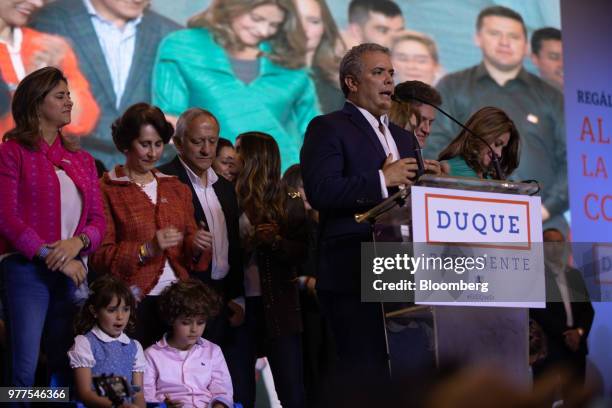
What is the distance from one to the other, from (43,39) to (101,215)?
178 cm

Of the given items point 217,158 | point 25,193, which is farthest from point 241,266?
point 25,193

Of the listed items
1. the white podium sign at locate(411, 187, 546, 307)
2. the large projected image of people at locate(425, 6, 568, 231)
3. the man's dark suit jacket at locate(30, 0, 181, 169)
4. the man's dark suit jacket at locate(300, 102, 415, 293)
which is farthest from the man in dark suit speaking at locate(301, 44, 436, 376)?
the large projected image of people at locate(425, 6, 568, 231)

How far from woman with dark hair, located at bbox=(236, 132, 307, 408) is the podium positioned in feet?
4.19

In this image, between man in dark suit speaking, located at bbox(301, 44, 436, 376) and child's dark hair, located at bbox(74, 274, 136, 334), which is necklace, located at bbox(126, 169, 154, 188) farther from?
man in dark suit speaking, located at bbox(301, 44, 436, 376)

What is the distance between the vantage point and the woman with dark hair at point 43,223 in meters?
3.28

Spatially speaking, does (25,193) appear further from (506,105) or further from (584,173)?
(584,173)

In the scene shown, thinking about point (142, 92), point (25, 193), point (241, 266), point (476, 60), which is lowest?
point (241, 266)

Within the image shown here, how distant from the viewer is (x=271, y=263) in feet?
13.3

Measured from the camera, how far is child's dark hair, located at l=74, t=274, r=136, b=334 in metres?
3.37

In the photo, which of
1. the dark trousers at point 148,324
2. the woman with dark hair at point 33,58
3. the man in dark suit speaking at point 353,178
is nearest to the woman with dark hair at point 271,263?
the dark trousers at point 148,324

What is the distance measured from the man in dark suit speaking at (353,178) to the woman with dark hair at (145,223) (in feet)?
2.47

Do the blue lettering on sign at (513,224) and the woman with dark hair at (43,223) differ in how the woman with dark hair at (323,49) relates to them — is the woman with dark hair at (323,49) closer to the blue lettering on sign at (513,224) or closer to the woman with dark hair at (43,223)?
the woman with dark hair at (43,223)

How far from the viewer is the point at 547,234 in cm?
619

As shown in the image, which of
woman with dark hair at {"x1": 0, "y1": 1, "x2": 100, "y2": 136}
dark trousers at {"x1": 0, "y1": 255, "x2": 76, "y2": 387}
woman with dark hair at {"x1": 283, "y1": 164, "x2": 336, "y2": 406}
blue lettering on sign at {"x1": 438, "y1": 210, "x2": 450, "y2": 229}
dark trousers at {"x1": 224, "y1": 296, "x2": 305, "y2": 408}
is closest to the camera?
blue lettering on sign at {"x1": 438, "y1": 210, "x2": 450, "y2": 229}
